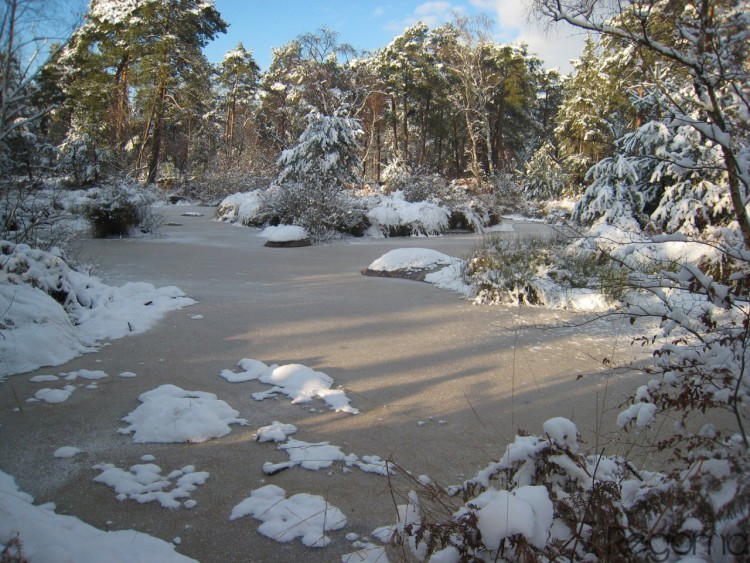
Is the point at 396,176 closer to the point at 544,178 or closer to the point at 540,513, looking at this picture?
the point at 544,178

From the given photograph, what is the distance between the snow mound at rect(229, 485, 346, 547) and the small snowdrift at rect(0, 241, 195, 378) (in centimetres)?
241

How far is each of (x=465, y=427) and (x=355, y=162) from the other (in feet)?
46.3

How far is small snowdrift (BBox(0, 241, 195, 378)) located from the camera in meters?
3.71

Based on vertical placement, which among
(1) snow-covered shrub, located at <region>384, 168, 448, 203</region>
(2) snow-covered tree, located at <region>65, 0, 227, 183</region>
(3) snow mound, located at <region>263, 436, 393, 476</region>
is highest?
(2) snow-covered tree, located at <region>65, 0, 227, 183</region>

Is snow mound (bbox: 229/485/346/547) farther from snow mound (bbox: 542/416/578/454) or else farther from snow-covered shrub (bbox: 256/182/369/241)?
snow-covered shrub (bbox: 256/182/369/241)

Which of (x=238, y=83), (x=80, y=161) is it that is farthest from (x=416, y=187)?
(x=238, y=83)

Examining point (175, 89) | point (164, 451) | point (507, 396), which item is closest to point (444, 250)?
point (507, 396)

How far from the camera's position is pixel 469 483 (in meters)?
1.59

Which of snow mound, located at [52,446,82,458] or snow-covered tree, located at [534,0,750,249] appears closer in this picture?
snow-covered tree, located at [534,0,750,249]

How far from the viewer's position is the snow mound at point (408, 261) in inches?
314

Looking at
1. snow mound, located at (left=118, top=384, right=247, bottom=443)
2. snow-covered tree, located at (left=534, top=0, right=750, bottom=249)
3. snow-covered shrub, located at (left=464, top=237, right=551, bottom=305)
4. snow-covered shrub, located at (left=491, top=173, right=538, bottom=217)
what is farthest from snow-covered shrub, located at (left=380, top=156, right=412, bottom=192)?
snow-covered tree, located at (left=534, top=0, right=750, bottom=249)

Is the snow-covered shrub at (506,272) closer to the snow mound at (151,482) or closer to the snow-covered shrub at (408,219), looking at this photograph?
the snow mound at (151,482)

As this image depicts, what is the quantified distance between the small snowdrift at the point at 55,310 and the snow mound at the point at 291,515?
2406mm

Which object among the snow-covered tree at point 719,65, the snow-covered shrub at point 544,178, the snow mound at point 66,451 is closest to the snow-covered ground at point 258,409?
the snow mound at point 66,451
